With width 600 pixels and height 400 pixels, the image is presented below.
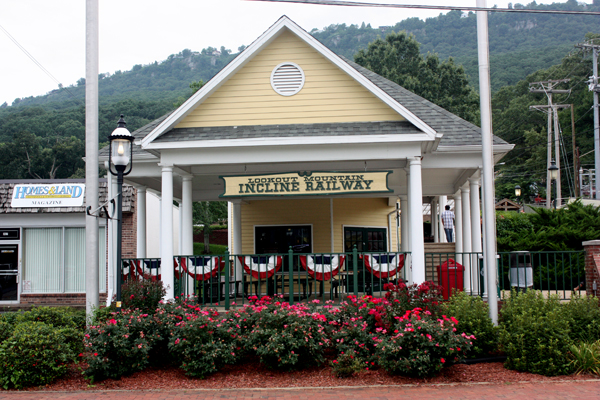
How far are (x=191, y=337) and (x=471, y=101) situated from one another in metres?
33.2

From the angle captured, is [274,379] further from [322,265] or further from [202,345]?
[322,265]

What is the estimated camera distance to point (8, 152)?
157 ft

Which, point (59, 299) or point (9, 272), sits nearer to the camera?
point (59, 299)

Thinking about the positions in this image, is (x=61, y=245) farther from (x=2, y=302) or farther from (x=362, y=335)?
(x=362, y=335)

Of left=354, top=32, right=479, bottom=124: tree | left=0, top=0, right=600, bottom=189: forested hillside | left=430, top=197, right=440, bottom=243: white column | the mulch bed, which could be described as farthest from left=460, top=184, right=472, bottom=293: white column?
left=354, top=32, right=479, bottom=124: tree

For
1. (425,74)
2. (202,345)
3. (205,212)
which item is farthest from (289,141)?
(425,74)

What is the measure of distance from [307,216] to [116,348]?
27.4 feet

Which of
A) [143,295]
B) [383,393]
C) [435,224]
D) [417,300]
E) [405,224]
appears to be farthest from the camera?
[435,224]

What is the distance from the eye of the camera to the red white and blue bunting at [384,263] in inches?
377

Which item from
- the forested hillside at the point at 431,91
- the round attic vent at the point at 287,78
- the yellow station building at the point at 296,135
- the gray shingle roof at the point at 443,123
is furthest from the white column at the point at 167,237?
the forested hillside at the point at 431,91

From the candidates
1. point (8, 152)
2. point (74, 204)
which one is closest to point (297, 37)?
point (74, 204)

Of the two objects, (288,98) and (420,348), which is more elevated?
(288,98)

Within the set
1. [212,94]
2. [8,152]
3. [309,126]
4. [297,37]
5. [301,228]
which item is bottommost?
[301,228]

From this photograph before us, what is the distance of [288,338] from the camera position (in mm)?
7152
